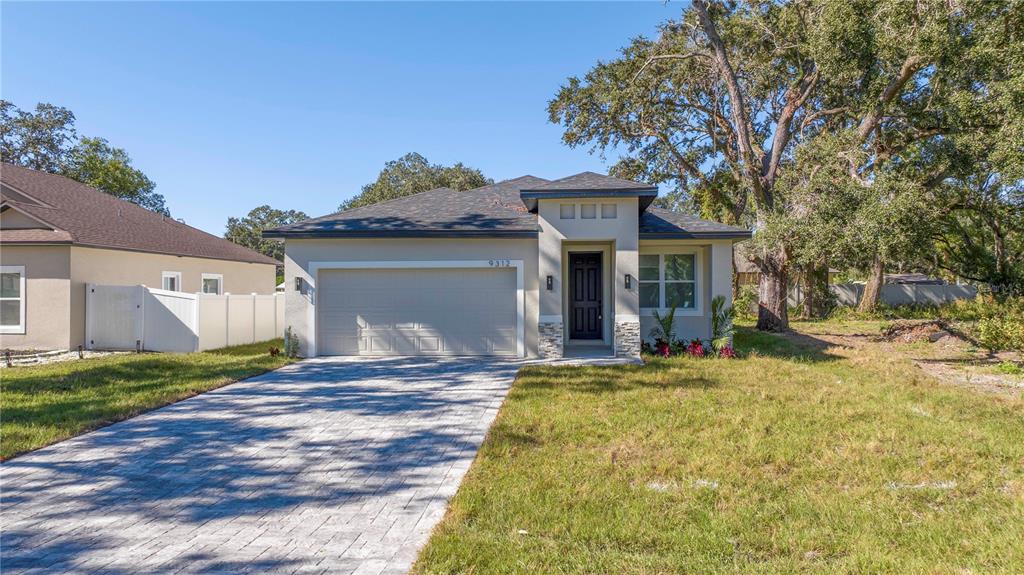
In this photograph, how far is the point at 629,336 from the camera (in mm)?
10805

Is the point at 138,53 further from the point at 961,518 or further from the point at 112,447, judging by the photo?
the point at 961,518

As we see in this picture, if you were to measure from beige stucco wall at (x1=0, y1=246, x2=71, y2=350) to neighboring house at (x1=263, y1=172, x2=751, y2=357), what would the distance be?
5387 mm

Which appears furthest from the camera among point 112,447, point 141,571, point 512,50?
point 512,50

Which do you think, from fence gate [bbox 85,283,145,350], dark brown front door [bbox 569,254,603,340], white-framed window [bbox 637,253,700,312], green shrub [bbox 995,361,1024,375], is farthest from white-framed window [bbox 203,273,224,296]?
green shrub [bbox 995,361,1024,375]

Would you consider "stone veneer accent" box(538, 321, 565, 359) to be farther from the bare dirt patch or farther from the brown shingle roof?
the brown shingle roof

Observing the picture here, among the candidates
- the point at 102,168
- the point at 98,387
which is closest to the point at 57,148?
the point at 102,168

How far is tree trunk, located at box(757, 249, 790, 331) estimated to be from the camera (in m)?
15.7

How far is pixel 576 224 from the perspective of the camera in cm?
1078

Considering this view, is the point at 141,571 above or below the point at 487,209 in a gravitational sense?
below

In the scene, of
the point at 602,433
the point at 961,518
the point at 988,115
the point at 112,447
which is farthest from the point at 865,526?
the point at 988,115

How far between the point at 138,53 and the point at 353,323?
8342mm

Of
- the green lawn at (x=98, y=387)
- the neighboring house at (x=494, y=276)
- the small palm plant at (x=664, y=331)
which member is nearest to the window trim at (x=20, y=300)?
the green lawn at (x=98, y=387)

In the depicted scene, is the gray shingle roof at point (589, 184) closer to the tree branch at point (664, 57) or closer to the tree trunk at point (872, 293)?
the tree branch at point (664, 57)

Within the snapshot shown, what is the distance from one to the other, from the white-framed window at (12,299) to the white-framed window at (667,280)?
15015 mm
